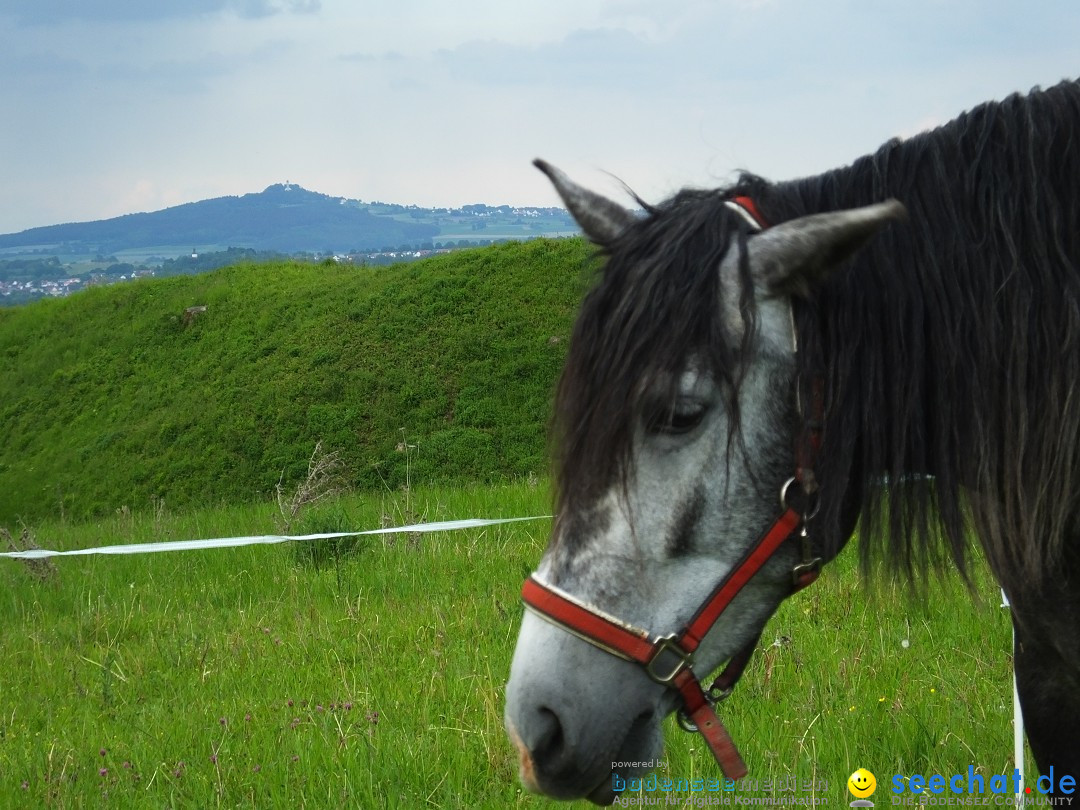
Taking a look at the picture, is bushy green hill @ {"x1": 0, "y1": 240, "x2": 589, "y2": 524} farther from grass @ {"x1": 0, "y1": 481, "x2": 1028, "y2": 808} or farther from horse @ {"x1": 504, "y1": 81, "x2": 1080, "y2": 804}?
horse @ {"x1": 504, "y1": 81, "x2": 1080, "y2": 804}

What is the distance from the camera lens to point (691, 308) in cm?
185

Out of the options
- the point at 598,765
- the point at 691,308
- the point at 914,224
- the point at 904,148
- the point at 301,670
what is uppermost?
the point at 904,148

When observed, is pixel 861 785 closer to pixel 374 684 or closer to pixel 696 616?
pixel 696 616

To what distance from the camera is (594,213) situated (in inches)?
88.4

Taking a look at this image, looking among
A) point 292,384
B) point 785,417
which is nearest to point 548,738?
point 785,417

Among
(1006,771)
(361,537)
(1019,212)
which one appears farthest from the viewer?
(361,537)

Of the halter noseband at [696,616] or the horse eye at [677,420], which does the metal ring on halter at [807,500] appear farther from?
the horse eye at [677,420]

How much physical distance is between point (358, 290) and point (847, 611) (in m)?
15.1

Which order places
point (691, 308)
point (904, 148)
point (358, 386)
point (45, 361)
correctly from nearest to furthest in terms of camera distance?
1. point (691, 308)
2. point (904, 148)
3. point (358, 386)
4. point (45, 361)

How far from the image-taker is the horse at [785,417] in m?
1.85

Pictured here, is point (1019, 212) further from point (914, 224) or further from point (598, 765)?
point (598, 765)

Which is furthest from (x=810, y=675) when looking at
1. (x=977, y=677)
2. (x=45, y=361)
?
(x=45, y=361)

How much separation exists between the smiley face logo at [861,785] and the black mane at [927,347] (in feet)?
4.32

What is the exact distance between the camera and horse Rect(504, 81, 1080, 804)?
1.85m
